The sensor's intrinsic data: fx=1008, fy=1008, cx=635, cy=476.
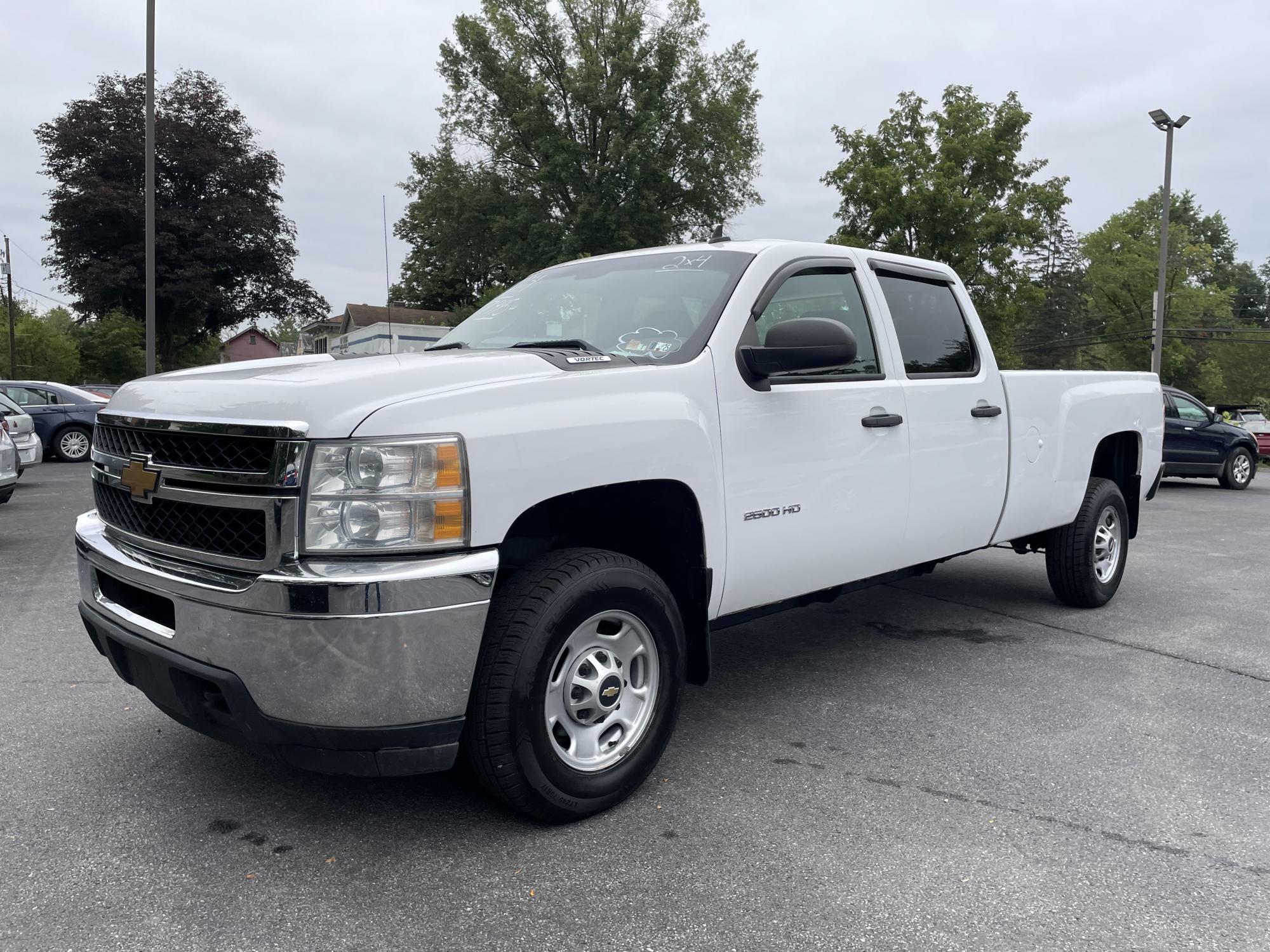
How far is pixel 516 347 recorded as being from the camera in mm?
3779

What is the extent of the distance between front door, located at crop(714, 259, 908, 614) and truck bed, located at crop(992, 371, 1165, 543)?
1.09 m

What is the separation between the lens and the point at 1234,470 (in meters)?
17.0

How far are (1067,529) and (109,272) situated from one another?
33.4 meters

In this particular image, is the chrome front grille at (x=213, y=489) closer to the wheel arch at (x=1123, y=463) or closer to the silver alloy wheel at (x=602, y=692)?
the silver alloy wheel at (x=602, y=692)

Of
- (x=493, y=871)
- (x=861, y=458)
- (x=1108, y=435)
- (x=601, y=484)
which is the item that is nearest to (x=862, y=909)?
(x=493, y=871)

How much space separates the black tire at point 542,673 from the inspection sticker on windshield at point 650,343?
83 centimetres

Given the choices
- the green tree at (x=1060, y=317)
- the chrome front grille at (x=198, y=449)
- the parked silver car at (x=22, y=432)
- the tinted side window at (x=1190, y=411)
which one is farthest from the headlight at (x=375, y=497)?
the green tree at (x=1060, y=317)

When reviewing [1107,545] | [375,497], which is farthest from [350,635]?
[1107,545]

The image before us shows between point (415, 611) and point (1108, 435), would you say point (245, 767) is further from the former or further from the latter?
point (1108, 435)

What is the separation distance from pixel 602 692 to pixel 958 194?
90.5ft

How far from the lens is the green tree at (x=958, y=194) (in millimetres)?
28141

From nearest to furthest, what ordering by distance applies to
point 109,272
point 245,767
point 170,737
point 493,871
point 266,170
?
1. point 493,871
2. point 245,767
3. point 170,737
4. point 109,272
5. point 266,170

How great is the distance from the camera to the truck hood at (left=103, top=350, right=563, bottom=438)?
270 centimetres

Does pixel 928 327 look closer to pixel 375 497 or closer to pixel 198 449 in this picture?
pixel 375 497
